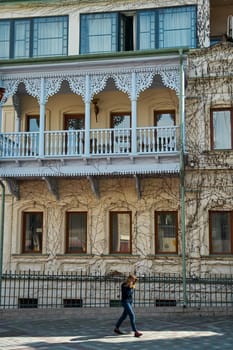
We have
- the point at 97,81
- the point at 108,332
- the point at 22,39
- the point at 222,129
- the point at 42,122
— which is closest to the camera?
the point at 108,332

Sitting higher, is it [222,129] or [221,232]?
[222,129]

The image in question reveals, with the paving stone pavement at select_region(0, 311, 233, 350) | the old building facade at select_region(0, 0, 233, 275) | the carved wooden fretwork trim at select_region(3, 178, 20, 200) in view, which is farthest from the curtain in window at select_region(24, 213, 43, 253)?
the paving stone pavement at select_region(0, 311, 233, 350)

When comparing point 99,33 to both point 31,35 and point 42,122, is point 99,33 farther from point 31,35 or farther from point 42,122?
point 42,122

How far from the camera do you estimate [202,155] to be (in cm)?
1596

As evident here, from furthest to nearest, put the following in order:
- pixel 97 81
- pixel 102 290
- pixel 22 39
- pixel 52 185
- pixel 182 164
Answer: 1. pixel 22 39
2. pixel 52 185
3. pixel 102 290
4. pixel 97 81
5. pixel 182 164

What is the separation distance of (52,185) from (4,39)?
6149mm

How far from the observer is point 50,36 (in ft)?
58.4

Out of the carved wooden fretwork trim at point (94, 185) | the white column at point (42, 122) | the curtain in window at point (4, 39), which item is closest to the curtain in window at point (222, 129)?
the carved wooden fretwork trim at point (94, 185)

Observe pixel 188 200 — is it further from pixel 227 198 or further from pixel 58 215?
pixel 58 215

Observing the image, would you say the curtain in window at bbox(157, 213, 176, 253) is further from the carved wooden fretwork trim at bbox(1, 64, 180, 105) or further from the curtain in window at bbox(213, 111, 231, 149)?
the carved wooden fretwork trim at bbox(1, 64, 180, 105)

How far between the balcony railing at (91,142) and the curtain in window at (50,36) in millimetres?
3492

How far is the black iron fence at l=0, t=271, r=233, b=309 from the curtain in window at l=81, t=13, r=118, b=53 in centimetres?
828

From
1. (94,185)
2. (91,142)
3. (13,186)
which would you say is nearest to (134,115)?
(91,142)

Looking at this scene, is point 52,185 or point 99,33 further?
point 99,33
